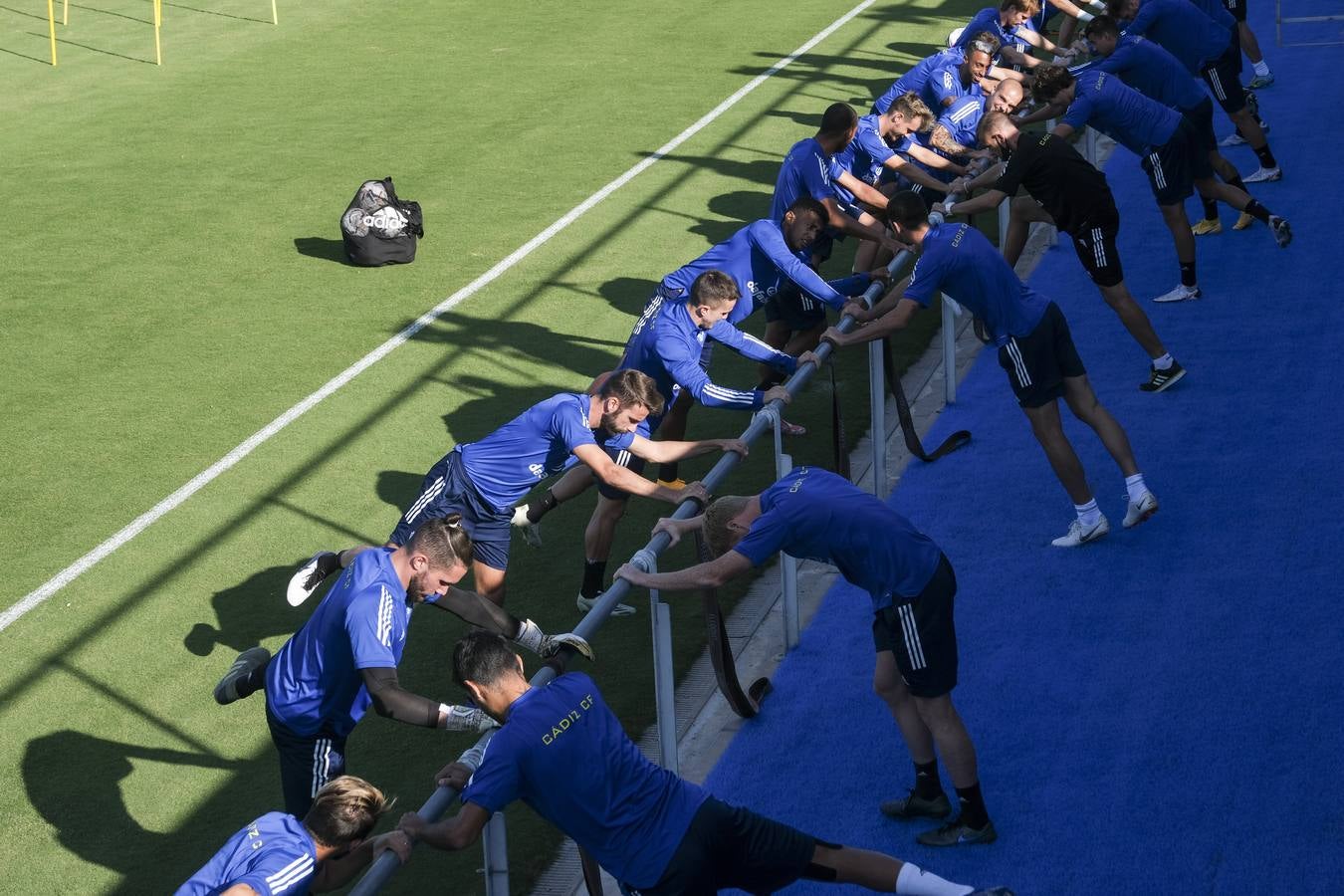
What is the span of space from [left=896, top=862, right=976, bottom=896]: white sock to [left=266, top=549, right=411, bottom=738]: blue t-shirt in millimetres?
1977

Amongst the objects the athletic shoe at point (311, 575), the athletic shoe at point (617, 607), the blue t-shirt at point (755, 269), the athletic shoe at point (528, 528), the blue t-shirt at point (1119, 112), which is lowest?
the athletic shoe at point (528, 528)

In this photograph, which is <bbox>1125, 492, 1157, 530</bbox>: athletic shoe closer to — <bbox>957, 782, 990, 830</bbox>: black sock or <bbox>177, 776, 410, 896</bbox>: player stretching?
<bbox>957, 782, 990, 830</bbox>: black sock

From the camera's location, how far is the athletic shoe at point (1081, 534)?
25.5ft

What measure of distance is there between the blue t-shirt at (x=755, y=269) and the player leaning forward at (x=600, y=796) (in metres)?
4.14

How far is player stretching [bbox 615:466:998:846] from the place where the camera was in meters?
5.43

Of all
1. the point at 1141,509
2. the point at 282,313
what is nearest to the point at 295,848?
the point at 1141,509

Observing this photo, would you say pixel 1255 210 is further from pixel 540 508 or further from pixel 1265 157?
pixel 540 508

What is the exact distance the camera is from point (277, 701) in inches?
219

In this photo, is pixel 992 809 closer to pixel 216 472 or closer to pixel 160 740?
pixel 160 740

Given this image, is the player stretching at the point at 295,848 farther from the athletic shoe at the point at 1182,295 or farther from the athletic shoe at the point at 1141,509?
the athletic shoe at the point at 1182,295

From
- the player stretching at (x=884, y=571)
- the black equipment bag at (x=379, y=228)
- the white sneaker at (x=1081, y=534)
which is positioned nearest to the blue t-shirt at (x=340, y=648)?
the player stretching at (x=884, y=571)

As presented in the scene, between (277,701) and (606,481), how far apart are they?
6.83 ft

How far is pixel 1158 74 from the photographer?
1103cm

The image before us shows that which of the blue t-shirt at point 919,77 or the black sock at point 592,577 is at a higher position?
the blue t-shirt at point 919,77
